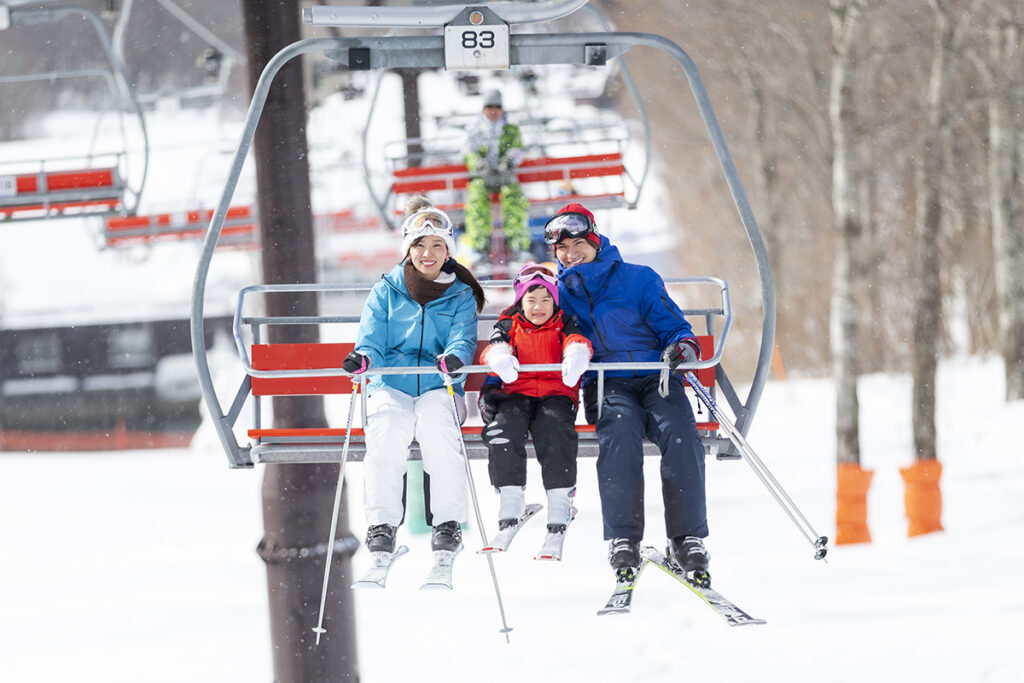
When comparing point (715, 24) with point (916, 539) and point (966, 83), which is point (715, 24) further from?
point (916, 539)

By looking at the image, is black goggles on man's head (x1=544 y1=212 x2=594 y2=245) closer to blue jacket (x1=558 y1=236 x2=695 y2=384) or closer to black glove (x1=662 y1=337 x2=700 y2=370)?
blue jacket (x1=558 y1=236 x2=695 y2=384)

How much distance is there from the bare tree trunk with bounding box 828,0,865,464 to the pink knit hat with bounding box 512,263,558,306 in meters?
6.87

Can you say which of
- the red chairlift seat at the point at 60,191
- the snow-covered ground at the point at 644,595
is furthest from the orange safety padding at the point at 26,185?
the snow-covered ground at the point at 644,595

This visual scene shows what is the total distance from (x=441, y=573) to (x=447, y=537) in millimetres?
169

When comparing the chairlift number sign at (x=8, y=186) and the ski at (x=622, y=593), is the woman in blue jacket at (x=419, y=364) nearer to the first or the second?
the ski at (x=622, y=593)

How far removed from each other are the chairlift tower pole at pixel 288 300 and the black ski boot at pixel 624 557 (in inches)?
90.2

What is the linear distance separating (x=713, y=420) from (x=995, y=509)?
7401 millimetres

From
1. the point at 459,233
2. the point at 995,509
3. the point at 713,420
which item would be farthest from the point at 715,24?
the point at 713,420

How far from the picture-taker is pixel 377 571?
3.63 m

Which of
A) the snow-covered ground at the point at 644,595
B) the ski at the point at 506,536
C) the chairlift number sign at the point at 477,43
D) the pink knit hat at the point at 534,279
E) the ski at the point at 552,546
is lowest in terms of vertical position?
the snow-covered ground at the point at 644,595

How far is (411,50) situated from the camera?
13.9ft

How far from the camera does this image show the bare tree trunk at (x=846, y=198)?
34.0ft

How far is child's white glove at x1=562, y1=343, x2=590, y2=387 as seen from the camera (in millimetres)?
3742

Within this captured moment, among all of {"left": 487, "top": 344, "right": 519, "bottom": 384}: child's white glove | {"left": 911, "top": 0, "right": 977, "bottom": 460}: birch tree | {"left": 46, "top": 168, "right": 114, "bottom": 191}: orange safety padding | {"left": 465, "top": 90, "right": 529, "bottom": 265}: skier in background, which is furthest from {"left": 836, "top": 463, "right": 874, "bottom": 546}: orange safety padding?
{"left": 487, "top": 344, "right": 519, "bottom": 384}: child's white glove
